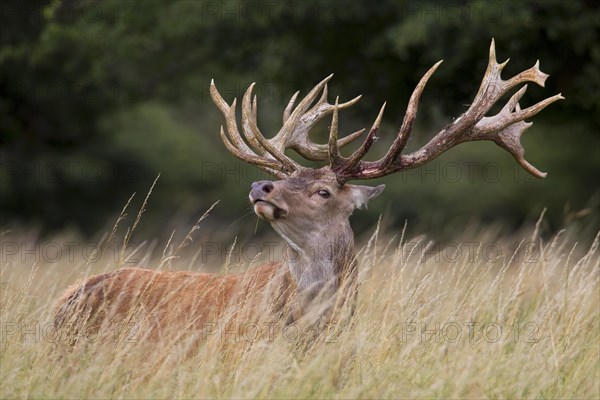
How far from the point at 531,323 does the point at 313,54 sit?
7980mm

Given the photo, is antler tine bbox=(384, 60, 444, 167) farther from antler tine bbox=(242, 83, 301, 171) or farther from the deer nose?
the deer nose

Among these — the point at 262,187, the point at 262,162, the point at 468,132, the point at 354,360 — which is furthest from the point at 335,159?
the point at 354,360

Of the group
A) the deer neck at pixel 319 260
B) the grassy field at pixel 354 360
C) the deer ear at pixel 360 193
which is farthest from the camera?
the deer ear at pixel 360 193

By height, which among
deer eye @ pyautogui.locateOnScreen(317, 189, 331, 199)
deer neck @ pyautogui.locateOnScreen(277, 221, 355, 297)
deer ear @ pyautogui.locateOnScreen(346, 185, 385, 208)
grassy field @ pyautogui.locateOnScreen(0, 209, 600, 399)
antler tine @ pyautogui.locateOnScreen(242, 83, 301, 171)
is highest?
antler tine @ pyautogui.locateOnScreen(242, 83, 301, 171)

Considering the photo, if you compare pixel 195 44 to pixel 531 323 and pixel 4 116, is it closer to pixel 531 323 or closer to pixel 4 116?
pixel 4 116

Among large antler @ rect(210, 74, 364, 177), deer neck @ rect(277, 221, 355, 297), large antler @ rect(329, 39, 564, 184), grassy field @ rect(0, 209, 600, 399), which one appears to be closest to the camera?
grassy field @ rect(0, 209, 600, 399)

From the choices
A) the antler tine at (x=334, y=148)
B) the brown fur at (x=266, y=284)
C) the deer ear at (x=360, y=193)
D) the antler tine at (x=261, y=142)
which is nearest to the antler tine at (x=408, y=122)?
the deer ear at (x=360, y=193)

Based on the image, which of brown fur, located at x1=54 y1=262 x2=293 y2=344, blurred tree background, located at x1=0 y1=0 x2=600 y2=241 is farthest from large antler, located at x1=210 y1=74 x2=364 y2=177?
blurred tree background, located at x1=0 y1=0 x2=600 y2=241

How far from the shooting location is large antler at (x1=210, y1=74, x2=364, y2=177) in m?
5.95

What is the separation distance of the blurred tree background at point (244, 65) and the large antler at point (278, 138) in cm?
190

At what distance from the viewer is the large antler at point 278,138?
5.95m

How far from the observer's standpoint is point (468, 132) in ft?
19.8

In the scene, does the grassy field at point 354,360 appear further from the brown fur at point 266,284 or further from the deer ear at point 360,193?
the deer ear at point 360,193

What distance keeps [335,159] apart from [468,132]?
851 mm
